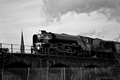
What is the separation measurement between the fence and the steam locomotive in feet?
19.6

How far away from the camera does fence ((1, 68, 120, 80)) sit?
2315 centimetres

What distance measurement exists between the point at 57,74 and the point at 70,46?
12054 millimetres

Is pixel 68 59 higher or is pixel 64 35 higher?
pixel 64 35

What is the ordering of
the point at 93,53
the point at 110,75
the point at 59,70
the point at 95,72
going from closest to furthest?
the point at 59,70 < the point at 95,72 < the point at 110,75 < the point at 93,53

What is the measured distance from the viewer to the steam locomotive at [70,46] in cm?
3419

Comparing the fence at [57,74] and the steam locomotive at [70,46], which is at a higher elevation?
the steam locomotive at [70,46]

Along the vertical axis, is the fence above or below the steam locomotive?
below

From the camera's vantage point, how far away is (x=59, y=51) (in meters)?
34.2

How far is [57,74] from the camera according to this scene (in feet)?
83.9

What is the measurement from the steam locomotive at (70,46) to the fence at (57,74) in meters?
5.96

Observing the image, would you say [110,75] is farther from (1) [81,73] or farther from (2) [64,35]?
(2) [64,35]

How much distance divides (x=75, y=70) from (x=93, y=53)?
48.9ft

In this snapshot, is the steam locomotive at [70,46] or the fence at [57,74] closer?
the fence at [57,74]

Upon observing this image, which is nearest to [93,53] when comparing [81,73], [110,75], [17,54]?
[110,75]
